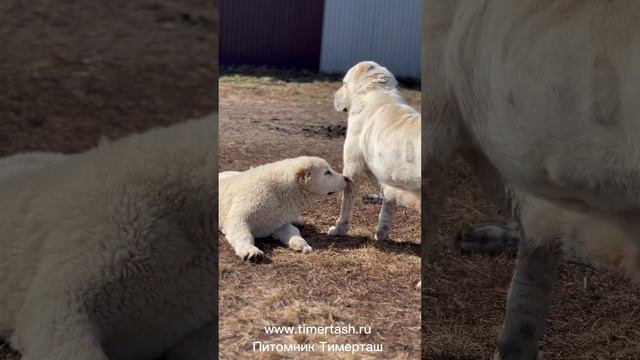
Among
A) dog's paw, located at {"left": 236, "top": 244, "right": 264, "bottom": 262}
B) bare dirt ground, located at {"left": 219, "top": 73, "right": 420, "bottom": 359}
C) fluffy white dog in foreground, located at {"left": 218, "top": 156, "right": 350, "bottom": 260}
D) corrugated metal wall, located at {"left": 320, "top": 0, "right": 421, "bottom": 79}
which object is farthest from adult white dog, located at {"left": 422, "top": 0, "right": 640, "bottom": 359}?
dog's paw, located at {"left": 236, "top": 244, "right": 264, "bottom": 262}

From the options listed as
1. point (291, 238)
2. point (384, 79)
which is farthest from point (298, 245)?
point (384, 79)

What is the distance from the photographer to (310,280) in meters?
1.83

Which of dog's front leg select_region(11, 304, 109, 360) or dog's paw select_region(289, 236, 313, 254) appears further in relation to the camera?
dog's paw select_region(289, 236, 313, 254)

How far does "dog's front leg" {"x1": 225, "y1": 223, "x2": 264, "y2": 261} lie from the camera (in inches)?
72.1

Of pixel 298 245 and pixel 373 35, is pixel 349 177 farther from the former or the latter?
pixel 373 35

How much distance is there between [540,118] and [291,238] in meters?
0.69

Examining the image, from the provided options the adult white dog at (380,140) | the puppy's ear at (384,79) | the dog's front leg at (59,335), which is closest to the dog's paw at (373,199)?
the adult white dog at (380,140)

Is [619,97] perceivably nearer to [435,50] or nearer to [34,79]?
[435,50]

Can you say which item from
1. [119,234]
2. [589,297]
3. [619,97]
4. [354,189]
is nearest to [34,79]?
[119,234]

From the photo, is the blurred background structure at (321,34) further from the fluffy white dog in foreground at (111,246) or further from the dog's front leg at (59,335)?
the dog's front leg at (59,335)

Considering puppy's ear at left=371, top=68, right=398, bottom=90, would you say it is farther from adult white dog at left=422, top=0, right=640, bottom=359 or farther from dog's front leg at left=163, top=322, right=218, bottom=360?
dog's front leg at left=163, top=322, right=218, bottom=360

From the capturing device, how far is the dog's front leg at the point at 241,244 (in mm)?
1832

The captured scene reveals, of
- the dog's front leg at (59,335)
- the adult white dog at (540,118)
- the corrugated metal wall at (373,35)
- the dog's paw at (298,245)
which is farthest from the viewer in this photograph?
the dog's paw at (298,245)

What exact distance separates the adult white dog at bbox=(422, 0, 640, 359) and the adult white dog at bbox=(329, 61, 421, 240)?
0.05 m
